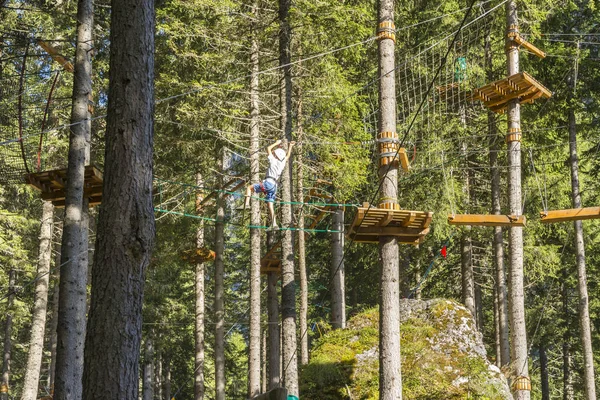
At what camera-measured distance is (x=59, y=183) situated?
423 inches

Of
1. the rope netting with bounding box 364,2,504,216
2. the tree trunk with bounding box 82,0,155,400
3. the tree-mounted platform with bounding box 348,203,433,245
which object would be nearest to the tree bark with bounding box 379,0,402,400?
the tree-mounted platform with bounding box 348,203,433,245

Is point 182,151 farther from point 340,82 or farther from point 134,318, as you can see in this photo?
point 134,318

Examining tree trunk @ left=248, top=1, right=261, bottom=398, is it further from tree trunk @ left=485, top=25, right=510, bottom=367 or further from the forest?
tree trunk @ left=485, top=25, right=510, bottom=367

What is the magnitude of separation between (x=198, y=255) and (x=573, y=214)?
985 cm

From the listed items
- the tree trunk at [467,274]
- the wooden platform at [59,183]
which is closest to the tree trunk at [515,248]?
the tree trunk at [467,274]

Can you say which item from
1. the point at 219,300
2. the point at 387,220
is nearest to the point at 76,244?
the point at 387,220

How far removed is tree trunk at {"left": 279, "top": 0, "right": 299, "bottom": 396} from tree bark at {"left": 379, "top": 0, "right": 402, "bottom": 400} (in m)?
2.31

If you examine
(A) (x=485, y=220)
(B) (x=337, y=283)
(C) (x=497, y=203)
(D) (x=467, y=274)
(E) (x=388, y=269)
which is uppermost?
(C) (x=497, y=203)

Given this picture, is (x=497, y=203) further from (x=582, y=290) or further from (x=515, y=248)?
(x=515, y=248)

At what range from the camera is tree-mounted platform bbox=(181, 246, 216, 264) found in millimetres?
18531

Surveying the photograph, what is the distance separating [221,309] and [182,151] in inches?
176

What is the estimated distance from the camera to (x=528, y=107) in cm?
1739

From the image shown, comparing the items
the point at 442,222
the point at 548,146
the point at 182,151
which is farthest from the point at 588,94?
the point at 182,151

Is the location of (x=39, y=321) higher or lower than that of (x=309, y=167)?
lower
